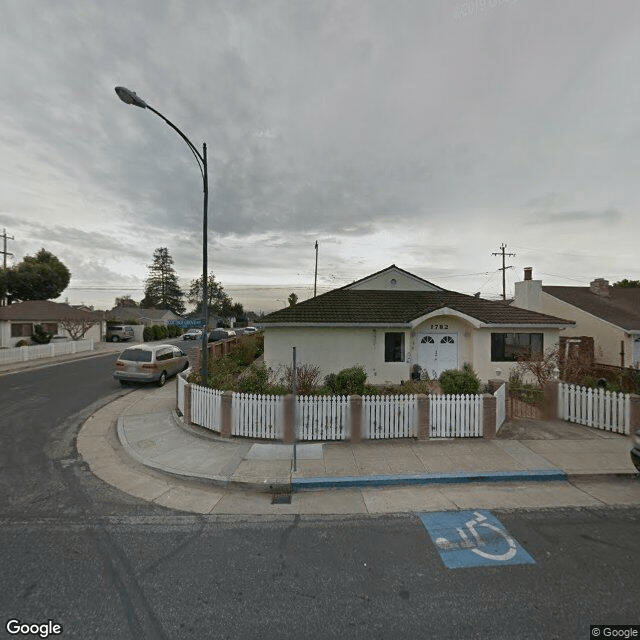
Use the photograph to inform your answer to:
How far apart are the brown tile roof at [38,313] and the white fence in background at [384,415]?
3059 centimetres

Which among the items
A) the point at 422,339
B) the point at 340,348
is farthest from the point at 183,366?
the point at 422,339

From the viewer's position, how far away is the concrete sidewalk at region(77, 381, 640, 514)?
5.12 meters

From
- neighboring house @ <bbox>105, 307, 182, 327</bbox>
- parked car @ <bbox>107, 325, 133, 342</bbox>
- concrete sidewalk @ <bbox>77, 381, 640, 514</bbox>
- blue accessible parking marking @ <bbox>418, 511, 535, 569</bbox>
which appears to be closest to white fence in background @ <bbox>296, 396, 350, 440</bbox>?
concrete sidewalk @ <bbox>77, 381, 640, 514</bbox>

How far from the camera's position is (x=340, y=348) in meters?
13.6

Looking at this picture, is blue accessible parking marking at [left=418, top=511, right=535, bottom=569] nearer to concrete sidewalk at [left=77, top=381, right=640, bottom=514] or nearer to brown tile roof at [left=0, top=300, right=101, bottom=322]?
concrete sidewalk at [left=77, top=381, right=640, bottom=514]

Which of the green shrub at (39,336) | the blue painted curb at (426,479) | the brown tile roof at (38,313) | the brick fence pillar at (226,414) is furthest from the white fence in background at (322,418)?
the brown tile roof at (38,313)

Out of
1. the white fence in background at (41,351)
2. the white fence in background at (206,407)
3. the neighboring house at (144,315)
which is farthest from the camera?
the neighboring house at (144,315)

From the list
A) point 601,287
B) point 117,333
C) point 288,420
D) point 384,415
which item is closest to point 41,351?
point 117,333

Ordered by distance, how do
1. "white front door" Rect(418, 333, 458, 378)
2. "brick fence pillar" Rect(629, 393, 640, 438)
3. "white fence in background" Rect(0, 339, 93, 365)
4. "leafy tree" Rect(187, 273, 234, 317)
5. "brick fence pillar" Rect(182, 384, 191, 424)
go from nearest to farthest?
"brick fence pillar" Rect(629, 393, 640, 438) < "brick fence pillar" Rect(182, 384, 191, 424) < "white front door" Rect(418, 333, 458, 378) < "white fence in background" Rect(0, 339, 93, 365) < "leafy tree" Rect(187, 273, 234, 317)

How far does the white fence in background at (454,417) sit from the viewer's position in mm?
7465

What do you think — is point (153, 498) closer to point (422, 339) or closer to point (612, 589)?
point (612, 589)

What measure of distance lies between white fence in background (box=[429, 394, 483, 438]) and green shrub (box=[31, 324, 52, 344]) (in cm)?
3134

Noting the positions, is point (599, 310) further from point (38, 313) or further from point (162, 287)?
point (162, 287)

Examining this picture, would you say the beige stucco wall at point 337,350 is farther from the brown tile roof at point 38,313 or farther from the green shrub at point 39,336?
the brown tile roof at point 38,313
